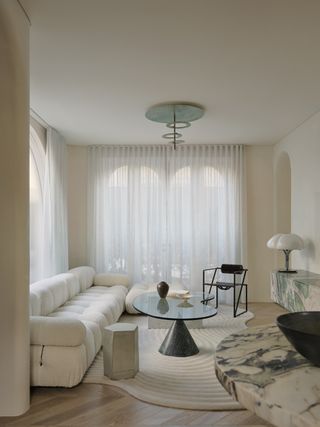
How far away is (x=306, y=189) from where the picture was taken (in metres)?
5.02

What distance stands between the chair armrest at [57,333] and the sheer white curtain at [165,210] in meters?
3.35

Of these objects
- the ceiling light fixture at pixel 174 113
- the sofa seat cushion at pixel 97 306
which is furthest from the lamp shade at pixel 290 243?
the sofa seat cushion at pixel 97 306

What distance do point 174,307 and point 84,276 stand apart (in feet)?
6.21

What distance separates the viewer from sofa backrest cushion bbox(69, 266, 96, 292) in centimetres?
541

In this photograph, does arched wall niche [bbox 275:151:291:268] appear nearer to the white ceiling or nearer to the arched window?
the white ceiling

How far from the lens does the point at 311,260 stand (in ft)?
16.0

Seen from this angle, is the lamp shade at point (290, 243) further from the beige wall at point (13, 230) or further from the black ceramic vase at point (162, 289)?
the beige wall at point (13, 230)

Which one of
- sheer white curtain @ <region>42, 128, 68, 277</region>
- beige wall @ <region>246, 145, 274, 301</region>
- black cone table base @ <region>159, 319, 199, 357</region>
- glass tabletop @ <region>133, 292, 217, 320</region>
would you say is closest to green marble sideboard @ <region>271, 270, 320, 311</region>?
glass tabletop @ <region>133, 292, 217, 320</region>

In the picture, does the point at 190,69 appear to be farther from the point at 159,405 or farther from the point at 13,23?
the point at 159,405

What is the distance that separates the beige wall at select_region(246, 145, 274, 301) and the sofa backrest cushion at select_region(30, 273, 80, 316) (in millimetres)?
3084

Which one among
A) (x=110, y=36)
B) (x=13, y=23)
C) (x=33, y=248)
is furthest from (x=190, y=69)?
(x=33, y=248)

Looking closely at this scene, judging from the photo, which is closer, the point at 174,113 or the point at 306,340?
the point at 306,340

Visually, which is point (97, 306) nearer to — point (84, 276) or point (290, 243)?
point (84, 276)

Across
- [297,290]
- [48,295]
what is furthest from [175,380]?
[297,290]
